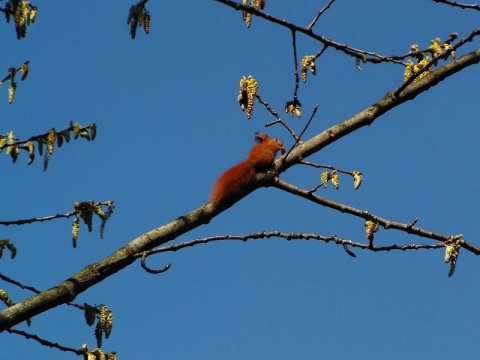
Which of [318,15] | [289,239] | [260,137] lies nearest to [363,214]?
[289,239]

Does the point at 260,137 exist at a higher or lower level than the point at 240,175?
higher

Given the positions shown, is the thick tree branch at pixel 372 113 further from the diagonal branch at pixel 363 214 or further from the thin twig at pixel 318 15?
the thin twig at pixel 318 15

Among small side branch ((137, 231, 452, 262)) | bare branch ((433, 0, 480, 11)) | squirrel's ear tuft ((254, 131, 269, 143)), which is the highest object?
squirrel's ear tuft ((254, 131, 269, 143))

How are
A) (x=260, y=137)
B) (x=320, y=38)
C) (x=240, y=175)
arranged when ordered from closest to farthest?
(x=320, y=38)
(x=240, y=175)
(x=260, y=137)

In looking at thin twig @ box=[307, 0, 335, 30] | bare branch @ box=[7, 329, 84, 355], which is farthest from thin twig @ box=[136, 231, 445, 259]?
thin twig @ box=[307, 0, 335, 30]

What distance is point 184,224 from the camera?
277cm

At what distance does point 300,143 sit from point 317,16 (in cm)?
53

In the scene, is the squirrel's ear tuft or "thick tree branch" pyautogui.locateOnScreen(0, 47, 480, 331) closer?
"thick tree branch" pyautogui.locateOnScreen(0, 47, 480, 331)

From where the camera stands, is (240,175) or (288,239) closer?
(288,239)

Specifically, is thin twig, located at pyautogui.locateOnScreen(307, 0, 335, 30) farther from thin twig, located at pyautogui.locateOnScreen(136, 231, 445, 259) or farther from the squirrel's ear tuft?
the squirrel's ear tuft

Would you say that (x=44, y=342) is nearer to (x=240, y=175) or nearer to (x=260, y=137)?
(x=240, y=175)

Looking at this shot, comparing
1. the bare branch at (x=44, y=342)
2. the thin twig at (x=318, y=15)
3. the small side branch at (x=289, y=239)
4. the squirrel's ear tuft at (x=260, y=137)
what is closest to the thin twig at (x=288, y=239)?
the small side branch at (x=289, y=239)

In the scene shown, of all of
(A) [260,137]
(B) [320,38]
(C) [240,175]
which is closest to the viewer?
(B) [320,38]

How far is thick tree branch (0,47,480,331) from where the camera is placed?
2.58m
